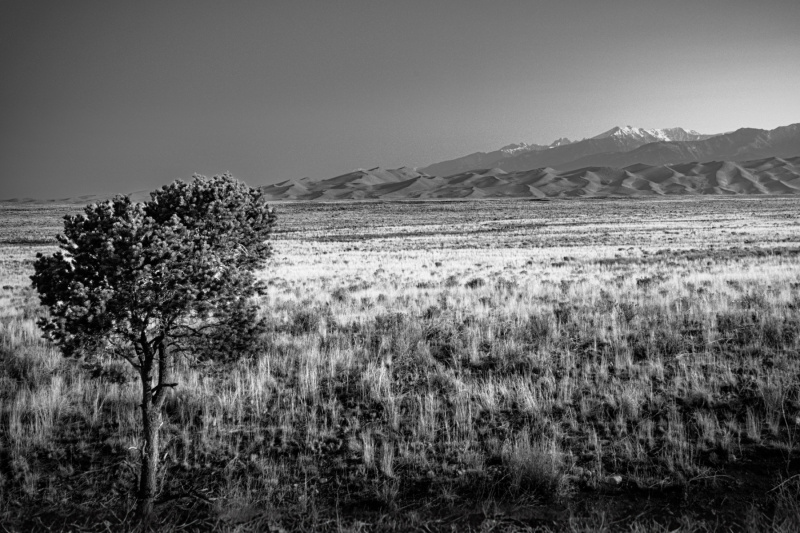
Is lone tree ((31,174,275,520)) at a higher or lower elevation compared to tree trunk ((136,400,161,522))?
higher

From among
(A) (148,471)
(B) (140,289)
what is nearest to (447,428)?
(A) (148,471)

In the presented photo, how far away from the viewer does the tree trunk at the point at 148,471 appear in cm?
419

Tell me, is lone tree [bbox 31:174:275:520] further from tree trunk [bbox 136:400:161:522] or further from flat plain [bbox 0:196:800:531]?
flat plain [bbox 0:196:800:531]

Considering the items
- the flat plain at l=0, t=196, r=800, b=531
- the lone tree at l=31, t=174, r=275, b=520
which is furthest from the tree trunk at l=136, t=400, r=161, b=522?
the flat plain at l=0, t=196, r=800, b=531

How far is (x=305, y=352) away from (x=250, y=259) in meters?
2.42

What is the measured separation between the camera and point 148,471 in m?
4.27

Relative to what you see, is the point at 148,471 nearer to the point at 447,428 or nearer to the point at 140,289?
the point at 140,289

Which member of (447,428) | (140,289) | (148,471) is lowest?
(447,428)

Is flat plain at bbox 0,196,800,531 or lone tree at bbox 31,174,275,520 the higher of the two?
lone tree at bbox 31,174,275,520

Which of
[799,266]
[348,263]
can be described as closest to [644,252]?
[799,266]

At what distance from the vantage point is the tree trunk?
13.8 ft

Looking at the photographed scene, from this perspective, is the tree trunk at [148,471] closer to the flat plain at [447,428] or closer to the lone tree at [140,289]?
the lone tree at [140,289]

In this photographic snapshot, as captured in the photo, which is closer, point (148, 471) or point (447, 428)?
point (148, 471)

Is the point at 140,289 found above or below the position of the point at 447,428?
above
